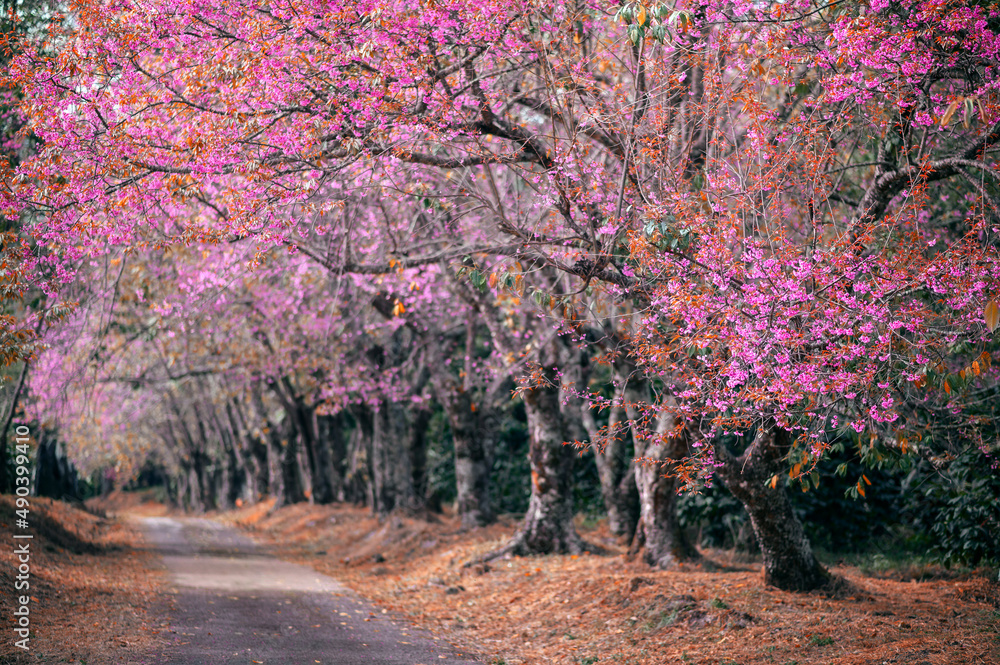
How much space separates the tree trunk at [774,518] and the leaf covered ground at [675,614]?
0.30 m

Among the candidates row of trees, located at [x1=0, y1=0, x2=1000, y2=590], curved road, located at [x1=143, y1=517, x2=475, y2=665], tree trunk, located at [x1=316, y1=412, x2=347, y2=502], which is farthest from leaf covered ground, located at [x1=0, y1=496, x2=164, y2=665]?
tree trunk, located at [x1=316, y1=412, x2=347, y2=502]

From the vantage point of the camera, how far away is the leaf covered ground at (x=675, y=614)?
8.12 m

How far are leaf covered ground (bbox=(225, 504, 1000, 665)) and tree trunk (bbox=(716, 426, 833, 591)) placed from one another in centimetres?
30

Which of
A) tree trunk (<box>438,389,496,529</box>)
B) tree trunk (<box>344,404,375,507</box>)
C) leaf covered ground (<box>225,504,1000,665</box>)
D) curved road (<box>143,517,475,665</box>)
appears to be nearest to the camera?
leaf covered ground (<box>225,504,1000,665</box>)

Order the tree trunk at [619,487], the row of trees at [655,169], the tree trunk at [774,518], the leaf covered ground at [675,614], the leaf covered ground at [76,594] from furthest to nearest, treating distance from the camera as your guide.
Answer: the tree trunk at [619,487], the tree trunk at [774,518], the leaf covered ground at [76,594], the leaf covered ground at [675,614], the row of trees at [655,169]

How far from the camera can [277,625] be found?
10477 millimetres

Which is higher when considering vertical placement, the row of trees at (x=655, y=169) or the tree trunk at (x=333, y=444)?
the row of trees at (x=655, y=169)

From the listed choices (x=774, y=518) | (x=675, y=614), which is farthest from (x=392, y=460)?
(x=774, y=518)

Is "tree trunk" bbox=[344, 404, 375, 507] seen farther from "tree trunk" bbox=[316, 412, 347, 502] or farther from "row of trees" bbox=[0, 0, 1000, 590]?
"row of trees" bbox=[0, 0, 1000, 590]

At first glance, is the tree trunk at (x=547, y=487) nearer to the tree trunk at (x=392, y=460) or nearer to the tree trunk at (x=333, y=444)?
the tree trunk at (x=392, y=460)

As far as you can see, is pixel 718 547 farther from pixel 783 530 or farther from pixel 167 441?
pixel 167 441

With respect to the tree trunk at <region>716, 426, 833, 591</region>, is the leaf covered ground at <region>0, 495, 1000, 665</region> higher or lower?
lower

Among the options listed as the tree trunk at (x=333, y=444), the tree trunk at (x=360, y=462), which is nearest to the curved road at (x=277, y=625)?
the tree trunk at (x=360, y=462)

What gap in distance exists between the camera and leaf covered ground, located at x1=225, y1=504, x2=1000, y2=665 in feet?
26.6
